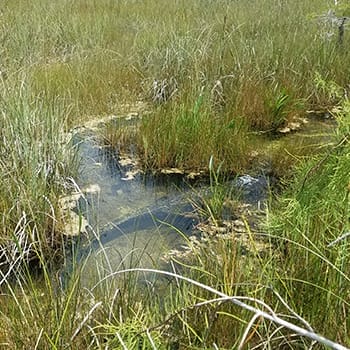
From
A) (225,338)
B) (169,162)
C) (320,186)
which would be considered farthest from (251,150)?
(225,338)

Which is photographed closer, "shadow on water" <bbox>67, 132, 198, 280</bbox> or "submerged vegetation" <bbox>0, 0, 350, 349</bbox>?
"submerged vegetation" <bbox>0, 0, 350, 349</bbox>

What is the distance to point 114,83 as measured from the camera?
4.51 meters

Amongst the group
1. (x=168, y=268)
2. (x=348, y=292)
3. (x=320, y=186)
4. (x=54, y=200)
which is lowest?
(x=168, y=268)

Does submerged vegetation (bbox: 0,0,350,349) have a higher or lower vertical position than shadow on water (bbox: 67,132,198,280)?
higher

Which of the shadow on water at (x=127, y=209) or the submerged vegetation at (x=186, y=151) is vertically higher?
the submerged vegetation at (x=186, y=151)

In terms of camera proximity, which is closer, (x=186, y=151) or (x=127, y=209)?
(x=127, y=209)

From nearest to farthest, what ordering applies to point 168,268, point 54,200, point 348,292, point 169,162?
1. point 348,292
2. point 168,268
3. point 54,200
4. point 169,162

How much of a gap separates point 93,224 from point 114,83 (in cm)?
220

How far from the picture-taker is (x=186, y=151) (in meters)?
3.32

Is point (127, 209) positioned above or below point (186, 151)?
below

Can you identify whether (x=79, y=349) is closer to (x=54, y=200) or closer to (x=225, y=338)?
(x=225, y=338)

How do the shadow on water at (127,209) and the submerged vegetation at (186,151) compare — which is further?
the shadow on water at (127,209)

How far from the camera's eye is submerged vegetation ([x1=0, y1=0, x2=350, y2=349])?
1510mm

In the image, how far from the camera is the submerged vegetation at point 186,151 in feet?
4.95
